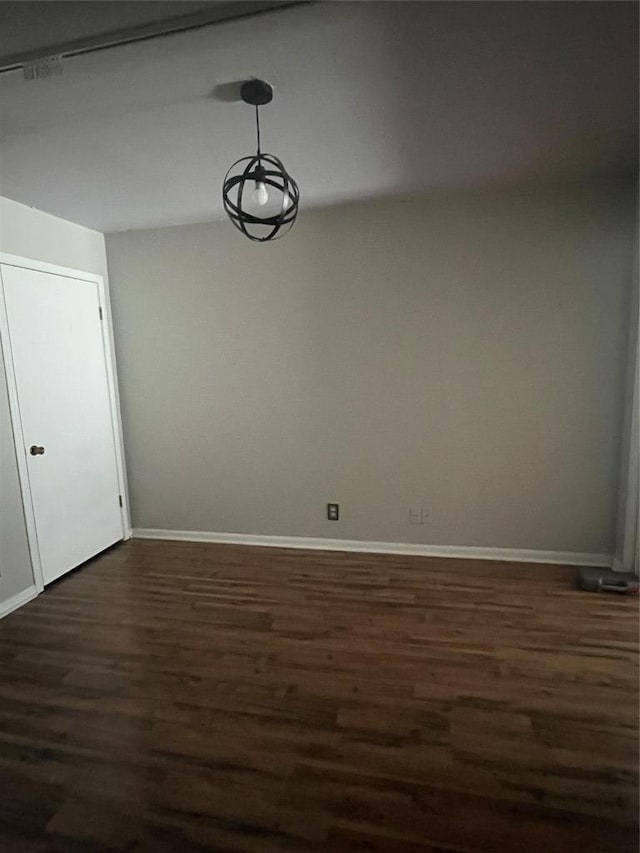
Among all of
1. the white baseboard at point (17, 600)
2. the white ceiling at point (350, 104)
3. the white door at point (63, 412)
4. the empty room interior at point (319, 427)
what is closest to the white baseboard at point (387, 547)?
the empty room interior at point (319, 427)

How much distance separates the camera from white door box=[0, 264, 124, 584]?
300 centimetres

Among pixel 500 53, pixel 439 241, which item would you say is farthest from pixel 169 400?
pixel 500 53

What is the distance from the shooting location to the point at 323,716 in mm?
1973

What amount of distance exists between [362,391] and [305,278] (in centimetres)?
90

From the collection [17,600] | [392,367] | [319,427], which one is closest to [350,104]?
[392,367]

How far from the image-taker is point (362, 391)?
134 inches

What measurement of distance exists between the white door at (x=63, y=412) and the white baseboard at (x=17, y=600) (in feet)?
0.47

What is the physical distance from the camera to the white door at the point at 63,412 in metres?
3.00

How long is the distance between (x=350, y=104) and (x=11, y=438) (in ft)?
8.61

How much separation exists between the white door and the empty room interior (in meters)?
0.02

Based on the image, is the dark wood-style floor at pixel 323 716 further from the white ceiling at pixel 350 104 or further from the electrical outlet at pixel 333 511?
the white ceiling at pixel 350 104

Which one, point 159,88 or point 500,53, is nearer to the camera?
point 500,53

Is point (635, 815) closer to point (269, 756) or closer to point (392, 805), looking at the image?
point (392, 805)

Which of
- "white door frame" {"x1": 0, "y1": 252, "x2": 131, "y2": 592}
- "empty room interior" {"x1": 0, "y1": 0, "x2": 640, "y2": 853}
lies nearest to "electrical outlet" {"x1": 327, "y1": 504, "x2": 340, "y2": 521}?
"empty room interior" {"x1": 0, "y1": 0, "x2": 640, "y2": 853}
